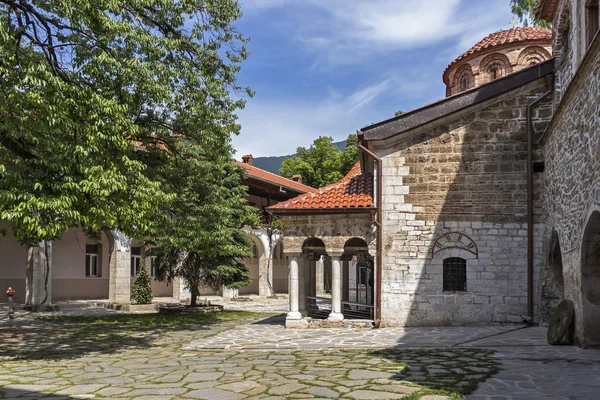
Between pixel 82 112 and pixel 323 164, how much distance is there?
30.1m

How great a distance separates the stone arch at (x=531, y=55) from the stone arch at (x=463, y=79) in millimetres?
1587

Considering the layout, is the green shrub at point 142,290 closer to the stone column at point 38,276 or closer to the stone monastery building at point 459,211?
the stone column at point 38,276

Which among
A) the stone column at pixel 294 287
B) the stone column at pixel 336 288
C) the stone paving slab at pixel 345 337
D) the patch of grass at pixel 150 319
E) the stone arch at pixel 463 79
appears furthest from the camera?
the stone arch at pixel 463 79

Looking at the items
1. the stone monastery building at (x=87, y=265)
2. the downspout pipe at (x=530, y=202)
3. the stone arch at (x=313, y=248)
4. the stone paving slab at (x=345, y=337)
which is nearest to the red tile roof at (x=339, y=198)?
the stone arch at (x=313, y=248)

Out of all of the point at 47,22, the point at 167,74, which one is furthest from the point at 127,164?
the point at 47,22

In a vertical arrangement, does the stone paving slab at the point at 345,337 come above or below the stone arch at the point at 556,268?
below

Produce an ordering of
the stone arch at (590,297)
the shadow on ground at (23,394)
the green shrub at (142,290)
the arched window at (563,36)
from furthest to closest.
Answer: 1. the green shrub at (142,290)
2. the arched window at (563,36)
3. the stone arch at (590,297)
4. the shadow on ground at (23,394)

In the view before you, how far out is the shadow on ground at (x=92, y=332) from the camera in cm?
962

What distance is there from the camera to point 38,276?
18.7m

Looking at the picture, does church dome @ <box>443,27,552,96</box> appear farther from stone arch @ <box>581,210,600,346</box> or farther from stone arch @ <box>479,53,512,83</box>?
stone arch @ <box>581,210,600,346</box>

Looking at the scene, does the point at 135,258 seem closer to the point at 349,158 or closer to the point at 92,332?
the point at 92,332

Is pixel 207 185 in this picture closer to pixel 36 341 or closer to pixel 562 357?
pixel 36 341

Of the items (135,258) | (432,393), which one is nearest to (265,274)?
(135,258)

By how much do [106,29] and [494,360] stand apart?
25.5 feet
